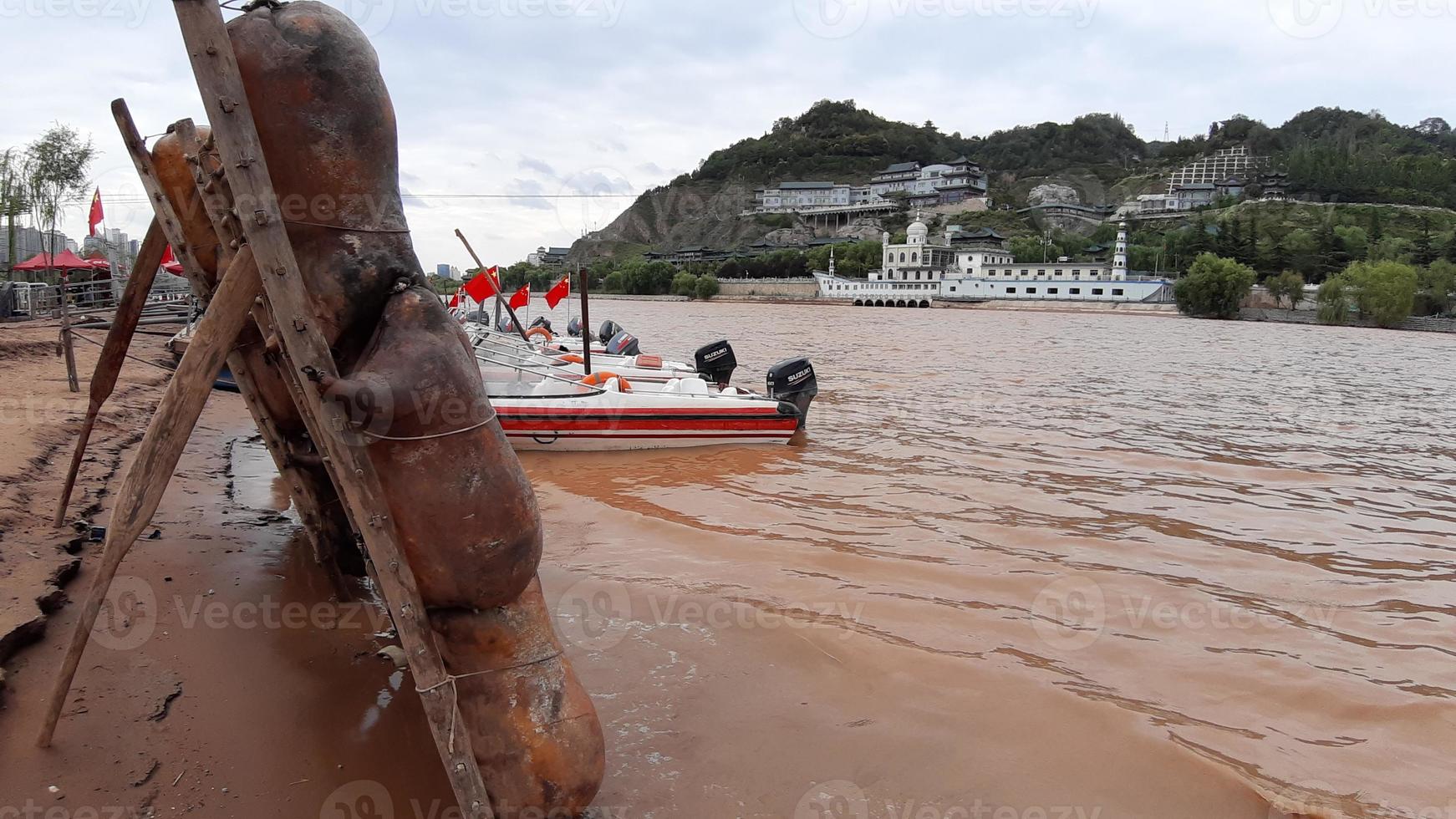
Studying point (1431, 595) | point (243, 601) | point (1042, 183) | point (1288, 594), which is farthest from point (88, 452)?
point (1042, 183)

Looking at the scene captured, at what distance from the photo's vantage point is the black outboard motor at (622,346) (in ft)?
70.9

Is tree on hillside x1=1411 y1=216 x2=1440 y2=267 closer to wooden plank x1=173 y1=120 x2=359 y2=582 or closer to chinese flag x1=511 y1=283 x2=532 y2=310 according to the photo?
chinese flag x1=511 y1=283 x2=532 y2=310

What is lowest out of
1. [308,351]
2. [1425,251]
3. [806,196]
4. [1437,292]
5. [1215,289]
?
[308,351]

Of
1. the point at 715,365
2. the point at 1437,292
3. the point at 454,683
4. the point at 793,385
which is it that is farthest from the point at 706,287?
the point at 454,683

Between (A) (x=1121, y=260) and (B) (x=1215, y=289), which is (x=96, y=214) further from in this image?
(A) (x=1121, y=260)

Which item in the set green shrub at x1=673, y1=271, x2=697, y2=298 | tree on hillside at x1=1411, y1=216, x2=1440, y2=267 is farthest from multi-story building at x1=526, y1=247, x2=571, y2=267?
tree on hillside at x1=1411, y1=216, x2=1440, y2=267

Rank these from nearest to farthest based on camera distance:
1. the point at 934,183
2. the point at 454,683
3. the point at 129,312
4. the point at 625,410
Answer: the point at 454,683 < the point at 129,312 < the point at 625,410 < the point at 934,183

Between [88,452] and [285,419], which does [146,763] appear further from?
[88,452]

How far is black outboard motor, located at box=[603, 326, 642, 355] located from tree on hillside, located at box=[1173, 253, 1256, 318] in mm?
73337

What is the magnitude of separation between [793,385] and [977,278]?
10306 cm

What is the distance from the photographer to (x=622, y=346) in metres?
21.8

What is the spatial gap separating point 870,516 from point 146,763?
7439 millimetres

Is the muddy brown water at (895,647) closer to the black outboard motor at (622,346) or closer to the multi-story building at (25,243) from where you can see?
the black outboard motor at (622,346)

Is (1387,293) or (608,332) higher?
(1387,293)
